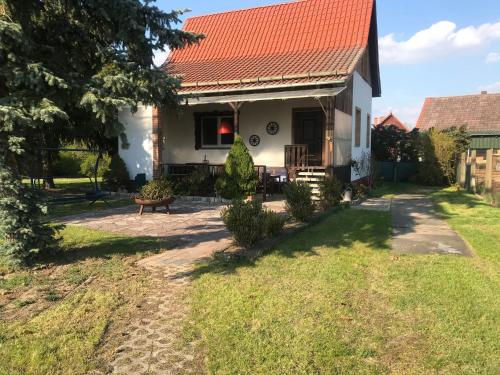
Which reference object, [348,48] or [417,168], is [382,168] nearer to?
[417,168]

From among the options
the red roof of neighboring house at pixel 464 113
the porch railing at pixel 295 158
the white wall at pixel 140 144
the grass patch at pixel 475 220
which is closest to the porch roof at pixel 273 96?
the porch railing at pixel 295 158

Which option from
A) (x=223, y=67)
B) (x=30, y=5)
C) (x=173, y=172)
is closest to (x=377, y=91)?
(x=223, y=67)

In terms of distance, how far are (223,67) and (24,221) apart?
1238cm

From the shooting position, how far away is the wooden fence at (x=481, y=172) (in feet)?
40.5

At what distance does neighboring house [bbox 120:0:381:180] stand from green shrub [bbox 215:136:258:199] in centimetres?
124

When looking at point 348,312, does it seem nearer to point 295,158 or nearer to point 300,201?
point 300,201

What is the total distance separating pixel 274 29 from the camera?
17.7m

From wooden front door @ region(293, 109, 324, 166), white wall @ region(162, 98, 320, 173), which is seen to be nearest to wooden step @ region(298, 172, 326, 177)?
wooden front door @ region(293, 109, 324, 166)

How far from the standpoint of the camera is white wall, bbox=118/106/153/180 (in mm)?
14750

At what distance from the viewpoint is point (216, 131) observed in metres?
16.3

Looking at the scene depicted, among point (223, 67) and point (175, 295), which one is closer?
point (175, 295)

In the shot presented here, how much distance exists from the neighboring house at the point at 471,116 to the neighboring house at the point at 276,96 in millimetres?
13649

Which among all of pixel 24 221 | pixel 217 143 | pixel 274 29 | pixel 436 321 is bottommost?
pixel 436 321

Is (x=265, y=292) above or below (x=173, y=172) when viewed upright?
below
